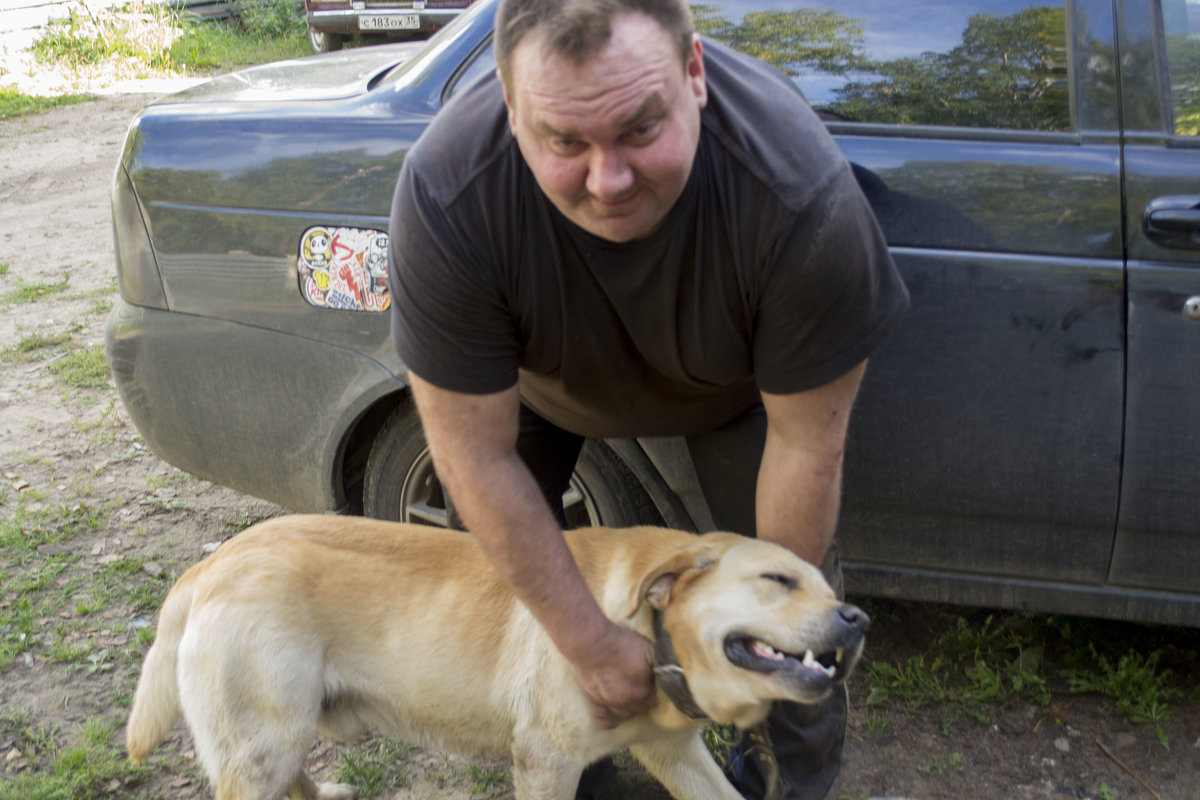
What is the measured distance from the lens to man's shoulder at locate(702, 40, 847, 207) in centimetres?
185

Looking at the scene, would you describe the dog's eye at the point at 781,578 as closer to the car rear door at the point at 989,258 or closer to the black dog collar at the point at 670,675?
the black dog collar at the point at 670,675

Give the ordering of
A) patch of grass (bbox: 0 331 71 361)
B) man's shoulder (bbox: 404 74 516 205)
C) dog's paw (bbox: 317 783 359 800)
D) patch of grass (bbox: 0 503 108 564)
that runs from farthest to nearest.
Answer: patch of grass (bbox: 0 331 71 361) → patch of grass (bbox: 0 503 108 564) → dog's paw (bbox: 317 783 359 800) → man's shoulder (bbox: 404 74 516 205)

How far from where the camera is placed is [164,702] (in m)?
2.40

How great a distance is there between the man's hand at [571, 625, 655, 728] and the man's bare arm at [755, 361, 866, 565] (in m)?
0.37

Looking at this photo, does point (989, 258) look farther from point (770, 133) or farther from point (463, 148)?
point (463, 148)

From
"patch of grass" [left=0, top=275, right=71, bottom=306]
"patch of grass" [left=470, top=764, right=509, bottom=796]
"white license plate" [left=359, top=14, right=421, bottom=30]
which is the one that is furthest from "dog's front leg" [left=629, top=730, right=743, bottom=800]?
"white license plate" [left=359, top=14, right=421, bottom=30]

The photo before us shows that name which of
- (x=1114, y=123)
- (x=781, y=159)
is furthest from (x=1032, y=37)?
(x=781, y=159)

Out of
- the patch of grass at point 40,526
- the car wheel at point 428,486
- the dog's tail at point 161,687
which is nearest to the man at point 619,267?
the car wheel at point 428,486

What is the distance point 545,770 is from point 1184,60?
84.6 inches

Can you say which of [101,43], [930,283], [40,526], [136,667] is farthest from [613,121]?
[101,43]

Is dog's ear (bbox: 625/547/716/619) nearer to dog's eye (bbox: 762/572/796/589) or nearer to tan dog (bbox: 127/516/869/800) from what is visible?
tan dog (bbox: 127/516/869/800)

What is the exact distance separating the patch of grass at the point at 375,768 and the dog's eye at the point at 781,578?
4.26 ft

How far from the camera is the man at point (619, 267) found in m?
1.71

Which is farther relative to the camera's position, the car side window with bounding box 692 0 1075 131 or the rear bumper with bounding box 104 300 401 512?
the rear bumper with bounding box 104 300 401 512
